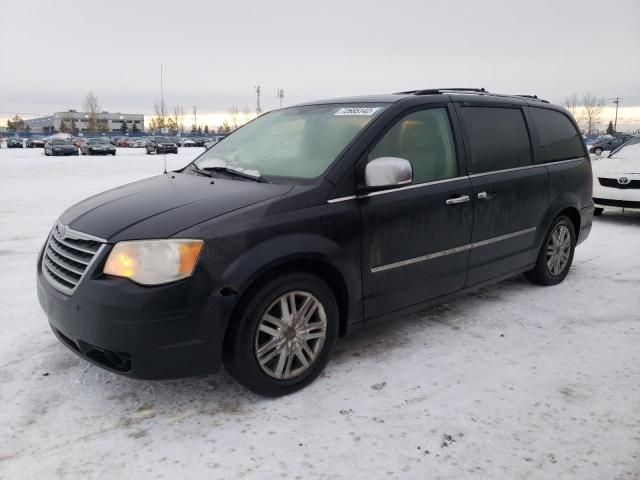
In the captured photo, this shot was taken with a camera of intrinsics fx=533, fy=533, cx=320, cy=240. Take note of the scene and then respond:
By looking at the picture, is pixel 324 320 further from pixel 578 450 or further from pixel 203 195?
pixel 578 450

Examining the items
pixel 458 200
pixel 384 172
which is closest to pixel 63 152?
pixel 458 200

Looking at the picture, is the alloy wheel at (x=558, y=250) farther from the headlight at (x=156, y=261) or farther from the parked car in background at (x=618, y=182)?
the parked car in background at (x=618, y=182)

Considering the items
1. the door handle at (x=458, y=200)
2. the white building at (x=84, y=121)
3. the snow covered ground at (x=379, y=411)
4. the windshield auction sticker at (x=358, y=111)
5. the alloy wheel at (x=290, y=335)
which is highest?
the white building at (x=84, y=121)

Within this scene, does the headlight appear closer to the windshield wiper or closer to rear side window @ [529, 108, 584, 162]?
the windshield wiper

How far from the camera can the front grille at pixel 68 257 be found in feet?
9.27

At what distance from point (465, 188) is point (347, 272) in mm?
1302

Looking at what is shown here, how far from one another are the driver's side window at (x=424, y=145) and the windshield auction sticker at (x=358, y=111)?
7.7 inches

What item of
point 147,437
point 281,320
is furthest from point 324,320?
point 147,437

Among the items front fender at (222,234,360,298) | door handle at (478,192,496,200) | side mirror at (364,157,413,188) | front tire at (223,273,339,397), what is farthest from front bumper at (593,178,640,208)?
front tire at (223,273,339,397)

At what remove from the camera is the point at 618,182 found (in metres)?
8.57

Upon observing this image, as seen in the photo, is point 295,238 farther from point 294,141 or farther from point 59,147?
point 59,147

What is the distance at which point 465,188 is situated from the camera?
3.95 metres

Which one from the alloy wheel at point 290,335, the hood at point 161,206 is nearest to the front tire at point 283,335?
the alloy wheel at point 290,335

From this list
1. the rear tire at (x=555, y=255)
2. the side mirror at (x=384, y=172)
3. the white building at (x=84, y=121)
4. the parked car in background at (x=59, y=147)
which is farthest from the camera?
the white building at (x=84, y=121)
